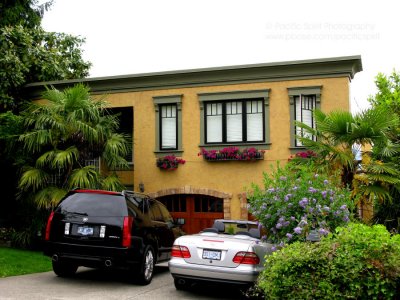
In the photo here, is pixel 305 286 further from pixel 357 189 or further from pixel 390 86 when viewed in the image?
pixel 390 86

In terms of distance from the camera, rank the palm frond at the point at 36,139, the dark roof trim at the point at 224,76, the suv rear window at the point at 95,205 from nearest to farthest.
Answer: the suv rear window at the point at 95,205, the palm frond at the point at 36,139, the dark roof trim at the point at 224,76

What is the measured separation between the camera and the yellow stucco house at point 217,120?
17172 mm

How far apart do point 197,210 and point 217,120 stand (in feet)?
10.3

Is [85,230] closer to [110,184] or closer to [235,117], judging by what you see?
[110,184]

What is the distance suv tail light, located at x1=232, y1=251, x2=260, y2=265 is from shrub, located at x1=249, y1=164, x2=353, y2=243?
0.69 meters

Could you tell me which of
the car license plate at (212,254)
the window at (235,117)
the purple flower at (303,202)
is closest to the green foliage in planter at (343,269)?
the car license plate at (212,254)

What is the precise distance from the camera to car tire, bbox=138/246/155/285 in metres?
10.5

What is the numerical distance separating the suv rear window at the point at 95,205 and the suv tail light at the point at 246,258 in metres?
2.38

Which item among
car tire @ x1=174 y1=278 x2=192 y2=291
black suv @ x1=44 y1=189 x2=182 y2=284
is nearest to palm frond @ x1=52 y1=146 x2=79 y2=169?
black suv @ x1=44 y1=189 x2=182 y2=284

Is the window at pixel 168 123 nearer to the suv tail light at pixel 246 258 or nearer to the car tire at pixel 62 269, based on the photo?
the car tire at pixel 62 269

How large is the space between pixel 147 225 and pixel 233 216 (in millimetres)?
7003

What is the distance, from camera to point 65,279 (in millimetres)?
10938

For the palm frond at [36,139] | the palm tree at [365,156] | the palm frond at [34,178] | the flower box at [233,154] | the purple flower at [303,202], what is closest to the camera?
the purple flower at [303,202]

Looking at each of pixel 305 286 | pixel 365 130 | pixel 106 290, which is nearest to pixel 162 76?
pixel 365 130
